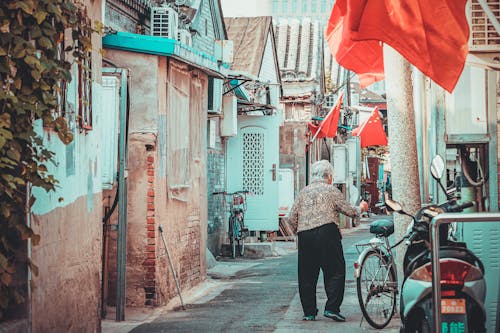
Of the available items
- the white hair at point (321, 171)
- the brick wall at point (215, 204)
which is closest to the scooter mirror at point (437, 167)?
the white hair at point (321, 171)

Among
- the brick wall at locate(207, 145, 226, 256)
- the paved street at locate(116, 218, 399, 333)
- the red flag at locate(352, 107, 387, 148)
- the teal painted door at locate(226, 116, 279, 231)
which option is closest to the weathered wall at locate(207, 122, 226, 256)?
the brick wall at locate(207, 145, 226, 256)

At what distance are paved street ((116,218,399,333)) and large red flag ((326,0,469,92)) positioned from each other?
123 inches

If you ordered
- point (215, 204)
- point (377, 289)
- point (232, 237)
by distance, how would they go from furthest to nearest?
point (215, 204) < point (232, 237) < point (377, 289)

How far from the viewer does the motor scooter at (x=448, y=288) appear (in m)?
5.97

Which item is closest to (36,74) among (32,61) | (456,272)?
(32,61)

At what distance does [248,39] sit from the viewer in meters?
29.8

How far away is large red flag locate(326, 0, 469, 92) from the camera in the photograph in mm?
7711

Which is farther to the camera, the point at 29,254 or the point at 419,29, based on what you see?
the point at 419,29

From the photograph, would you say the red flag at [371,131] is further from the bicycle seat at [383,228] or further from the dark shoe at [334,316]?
the bicycle seat at [383,228]

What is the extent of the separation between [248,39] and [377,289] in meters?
20.9

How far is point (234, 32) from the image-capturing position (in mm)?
30172

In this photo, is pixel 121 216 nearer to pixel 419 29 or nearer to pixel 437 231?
pixel 419 29

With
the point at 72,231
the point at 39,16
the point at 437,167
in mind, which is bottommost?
the point at 72,231

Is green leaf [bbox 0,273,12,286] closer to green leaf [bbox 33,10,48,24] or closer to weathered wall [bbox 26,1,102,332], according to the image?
weathered wall [bbox 26,1,102,332]
